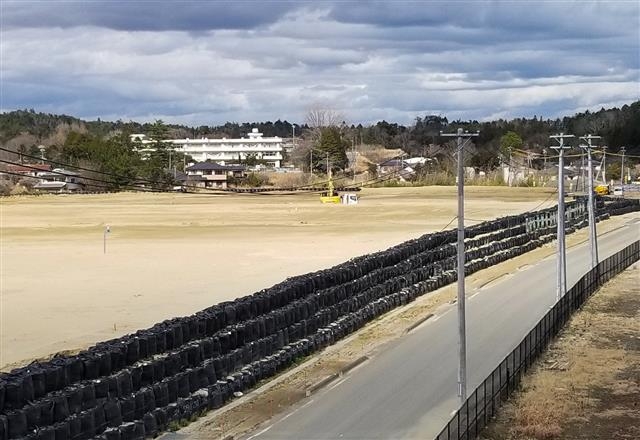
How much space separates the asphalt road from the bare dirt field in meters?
1.50

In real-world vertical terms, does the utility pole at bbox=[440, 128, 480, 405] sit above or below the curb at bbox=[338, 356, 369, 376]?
above

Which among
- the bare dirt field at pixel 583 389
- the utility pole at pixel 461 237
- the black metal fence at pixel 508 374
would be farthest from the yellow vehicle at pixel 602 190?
the utility pole at pixel 461 237

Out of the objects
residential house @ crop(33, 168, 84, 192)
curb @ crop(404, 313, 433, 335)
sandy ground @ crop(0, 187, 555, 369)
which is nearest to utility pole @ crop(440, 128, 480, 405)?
curb @ crop(404, 313, 433, 335)

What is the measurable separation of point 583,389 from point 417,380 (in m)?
4.64

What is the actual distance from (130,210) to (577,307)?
8198 centimetres

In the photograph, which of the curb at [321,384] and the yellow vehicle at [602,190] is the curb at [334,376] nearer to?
the curb at [321,384]

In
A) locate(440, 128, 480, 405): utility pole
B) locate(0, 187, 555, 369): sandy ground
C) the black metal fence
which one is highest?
locate(440, 128, 480, 405): utility pole

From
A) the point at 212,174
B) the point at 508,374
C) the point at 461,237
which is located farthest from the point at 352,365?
the point at 212,174

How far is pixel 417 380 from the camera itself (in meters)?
25.8

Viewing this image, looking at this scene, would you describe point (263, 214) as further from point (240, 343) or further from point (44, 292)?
point (240, 343)

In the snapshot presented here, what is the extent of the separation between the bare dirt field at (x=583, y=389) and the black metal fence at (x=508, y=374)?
1.03 feet

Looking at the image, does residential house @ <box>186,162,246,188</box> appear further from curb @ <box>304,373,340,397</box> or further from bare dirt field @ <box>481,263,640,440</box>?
curb @ <box>304,373,340,397</box>

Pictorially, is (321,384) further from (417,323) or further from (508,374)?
(417,323)

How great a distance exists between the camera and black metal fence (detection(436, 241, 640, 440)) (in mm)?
19522
